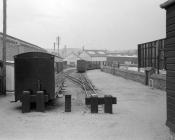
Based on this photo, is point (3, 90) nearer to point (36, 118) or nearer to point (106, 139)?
point (36, 118)

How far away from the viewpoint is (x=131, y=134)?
8.52 metres

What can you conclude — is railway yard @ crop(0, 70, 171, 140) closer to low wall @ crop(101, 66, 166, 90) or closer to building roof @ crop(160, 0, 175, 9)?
building roof @ crop(160, 0, 175, 9)

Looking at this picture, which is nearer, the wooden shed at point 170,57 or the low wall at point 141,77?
the wooden shed at point 170,57

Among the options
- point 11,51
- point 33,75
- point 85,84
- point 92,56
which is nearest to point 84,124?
point 33,75

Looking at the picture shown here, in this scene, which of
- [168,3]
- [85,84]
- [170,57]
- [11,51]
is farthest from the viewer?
[11,51]

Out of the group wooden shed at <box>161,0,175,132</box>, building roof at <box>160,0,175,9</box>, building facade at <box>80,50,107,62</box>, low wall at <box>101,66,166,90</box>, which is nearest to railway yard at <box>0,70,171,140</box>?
wooden shed at <box>161,0,175,132</box>

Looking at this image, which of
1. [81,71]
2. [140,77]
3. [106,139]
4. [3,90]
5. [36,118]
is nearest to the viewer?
[106,139]

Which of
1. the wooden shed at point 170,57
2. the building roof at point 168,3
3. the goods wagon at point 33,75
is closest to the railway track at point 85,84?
the goods wagon at point 33,75

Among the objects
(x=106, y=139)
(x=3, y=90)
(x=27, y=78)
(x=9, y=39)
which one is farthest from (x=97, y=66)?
(x=106, y=139)

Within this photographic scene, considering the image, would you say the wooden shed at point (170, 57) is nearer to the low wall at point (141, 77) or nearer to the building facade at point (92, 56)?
the low wall at point (141, 77)

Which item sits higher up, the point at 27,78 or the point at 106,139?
the point at 27,78

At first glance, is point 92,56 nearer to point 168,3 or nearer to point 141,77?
point 141,77

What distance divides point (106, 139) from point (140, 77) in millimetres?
20465

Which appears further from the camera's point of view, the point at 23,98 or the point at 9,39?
the point at 9,39
